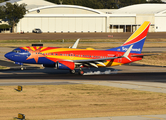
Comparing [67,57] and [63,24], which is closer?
[67,57]

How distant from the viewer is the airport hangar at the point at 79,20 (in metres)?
159

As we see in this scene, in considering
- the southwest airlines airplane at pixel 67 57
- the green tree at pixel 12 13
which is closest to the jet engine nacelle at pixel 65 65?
the southwest airlines airplane at pixel 67 57

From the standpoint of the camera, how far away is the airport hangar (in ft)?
522

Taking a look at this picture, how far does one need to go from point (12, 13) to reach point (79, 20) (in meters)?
36.2

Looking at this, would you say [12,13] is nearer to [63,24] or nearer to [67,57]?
[63,24]

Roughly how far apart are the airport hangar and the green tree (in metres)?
3.75

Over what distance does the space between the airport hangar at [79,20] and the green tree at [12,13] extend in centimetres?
375

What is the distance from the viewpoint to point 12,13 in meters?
156

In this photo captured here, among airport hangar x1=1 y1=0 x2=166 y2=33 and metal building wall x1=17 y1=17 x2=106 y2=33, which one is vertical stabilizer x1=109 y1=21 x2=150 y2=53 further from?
metal building wall x1=17 y1=17 x2=106 y2=33

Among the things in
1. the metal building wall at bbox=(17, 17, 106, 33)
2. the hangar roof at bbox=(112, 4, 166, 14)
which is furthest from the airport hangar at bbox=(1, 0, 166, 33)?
the hangar roof at bbox=(112, 4, 166, 14)

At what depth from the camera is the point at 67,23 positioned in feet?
534

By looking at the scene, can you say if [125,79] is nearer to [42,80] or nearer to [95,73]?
[95,73]

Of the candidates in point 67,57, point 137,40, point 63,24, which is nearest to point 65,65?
point 67,57

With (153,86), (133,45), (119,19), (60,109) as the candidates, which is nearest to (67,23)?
(119,19)
